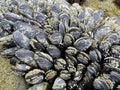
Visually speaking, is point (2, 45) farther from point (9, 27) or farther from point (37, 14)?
point (37, 14)

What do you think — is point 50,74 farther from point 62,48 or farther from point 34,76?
point 62,48

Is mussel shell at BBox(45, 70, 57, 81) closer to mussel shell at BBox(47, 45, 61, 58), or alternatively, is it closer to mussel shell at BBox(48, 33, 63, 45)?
mussel shell at BBox(47, 45, 61, 58)

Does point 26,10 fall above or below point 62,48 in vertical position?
above

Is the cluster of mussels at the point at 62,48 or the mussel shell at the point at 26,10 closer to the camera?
the cluster of mussels at the point at 62,48

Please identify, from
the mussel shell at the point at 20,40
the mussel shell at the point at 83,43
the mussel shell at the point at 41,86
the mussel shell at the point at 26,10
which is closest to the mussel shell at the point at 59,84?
the mussel shell at the point at 41,86

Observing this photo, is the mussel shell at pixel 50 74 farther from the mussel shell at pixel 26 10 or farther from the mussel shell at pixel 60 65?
the mussel shell at pixel 26 10

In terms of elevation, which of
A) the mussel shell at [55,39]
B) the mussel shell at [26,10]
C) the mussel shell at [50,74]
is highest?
the mussel shell at [26,10]

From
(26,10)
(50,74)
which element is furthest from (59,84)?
(26,10)

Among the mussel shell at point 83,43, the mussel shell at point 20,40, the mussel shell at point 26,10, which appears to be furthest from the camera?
the mussel shell at point 26,10

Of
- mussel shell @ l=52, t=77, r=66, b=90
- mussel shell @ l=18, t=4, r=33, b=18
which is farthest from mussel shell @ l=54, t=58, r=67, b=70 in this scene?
mussel shell @ l=18, t=4, r=33, b=18
